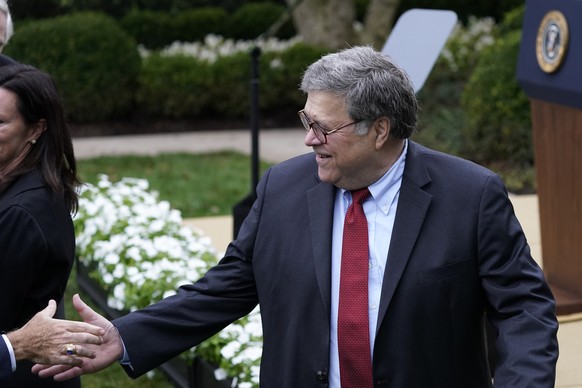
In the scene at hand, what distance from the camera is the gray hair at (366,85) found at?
10.3 ft

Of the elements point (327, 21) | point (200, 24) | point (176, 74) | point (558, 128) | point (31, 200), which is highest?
point (31, 200)

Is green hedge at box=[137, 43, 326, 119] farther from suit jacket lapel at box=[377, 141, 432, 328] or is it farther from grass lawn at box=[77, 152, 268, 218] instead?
suit jacket lapel at box=[377, 141, 432, 328]

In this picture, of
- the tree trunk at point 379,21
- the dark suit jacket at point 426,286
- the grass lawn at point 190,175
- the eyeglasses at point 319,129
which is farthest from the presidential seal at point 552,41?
the tree trunk at point 379,21

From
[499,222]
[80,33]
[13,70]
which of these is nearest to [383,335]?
[499,222]

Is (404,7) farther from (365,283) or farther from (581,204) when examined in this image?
(365,283)

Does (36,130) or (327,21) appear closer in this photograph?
(36,130)

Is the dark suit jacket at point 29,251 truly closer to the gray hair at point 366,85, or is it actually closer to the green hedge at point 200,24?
the gray hair at point 366,85

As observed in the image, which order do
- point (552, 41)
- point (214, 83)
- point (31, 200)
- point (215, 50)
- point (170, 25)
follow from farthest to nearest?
1. point (170, 25)
2. point (215, 50)
3. point (214, 83)
4. point (552, 41)
5. point (31, 200)

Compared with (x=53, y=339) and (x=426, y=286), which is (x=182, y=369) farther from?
(x=426, y=286)

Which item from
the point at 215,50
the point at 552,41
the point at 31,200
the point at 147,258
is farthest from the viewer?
the point at 215,50

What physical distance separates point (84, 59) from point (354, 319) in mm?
12115

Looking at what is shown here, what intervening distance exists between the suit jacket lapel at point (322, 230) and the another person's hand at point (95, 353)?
738 millimetres

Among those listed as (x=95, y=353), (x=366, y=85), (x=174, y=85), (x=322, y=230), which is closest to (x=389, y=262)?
(x=322, y=230)

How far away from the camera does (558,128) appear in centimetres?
639
